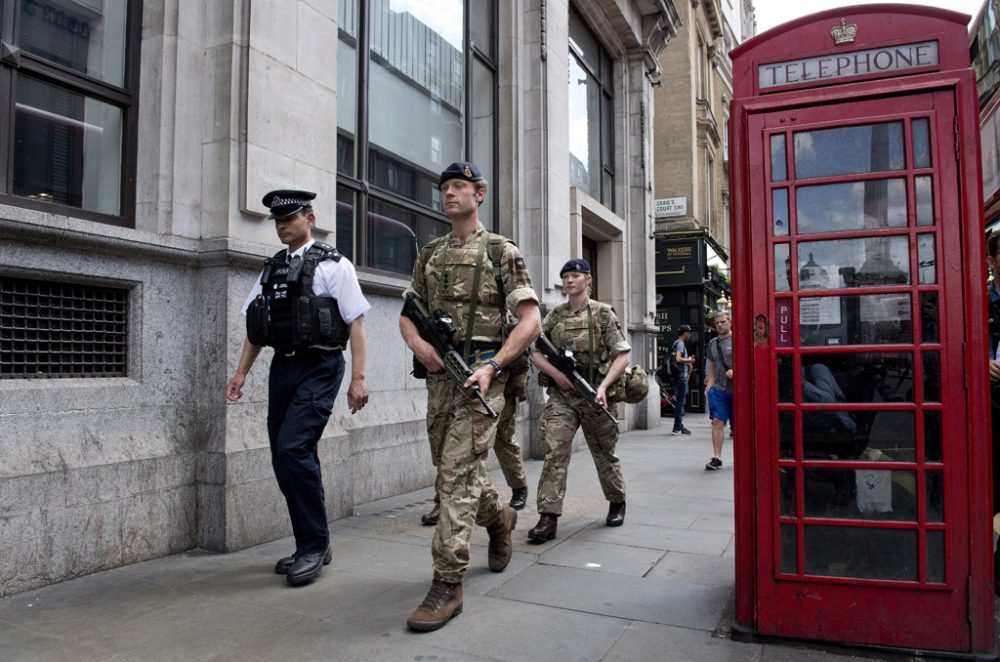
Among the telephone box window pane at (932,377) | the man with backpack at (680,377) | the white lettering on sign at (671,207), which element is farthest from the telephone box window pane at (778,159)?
the white lettering on sign at (671,207)

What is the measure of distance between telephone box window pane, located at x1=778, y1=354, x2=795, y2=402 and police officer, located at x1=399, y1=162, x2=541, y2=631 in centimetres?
118

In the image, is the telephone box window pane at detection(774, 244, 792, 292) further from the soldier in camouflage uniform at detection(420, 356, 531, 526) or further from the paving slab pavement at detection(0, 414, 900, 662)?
the paving slab pavement at detection(0, 414, 900, 662)

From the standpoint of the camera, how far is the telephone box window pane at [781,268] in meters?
3.19

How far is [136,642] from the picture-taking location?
315 cm

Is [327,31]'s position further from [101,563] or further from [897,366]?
[897,366]

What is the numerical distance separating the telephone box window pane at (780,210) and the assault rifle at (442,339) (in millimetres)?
1546

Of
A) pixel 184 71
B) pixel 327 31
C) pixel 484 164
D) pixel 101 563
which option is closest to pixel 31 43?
pixel 184 71

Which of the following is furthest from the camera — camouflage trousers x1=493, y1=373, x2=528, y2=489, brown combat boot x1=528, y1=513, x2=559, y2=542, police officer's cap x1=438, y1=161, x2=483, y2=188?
camouflage trousers x1=493, y1=373, x2=528, y2=489

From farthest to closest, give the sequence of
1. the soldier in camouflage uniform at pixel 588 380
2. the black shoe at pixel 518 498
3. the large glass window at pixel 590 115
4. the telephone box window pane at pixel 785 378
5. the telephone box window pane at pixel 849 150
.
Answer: the large glass window at pixel 590 115 < the black shoe at pixel 518 498 < the soldier in camouflage uniform at pixel 588 380 < the telephone box window pane at pixel 785 378 < the telephone box window pane at pixel 849 150

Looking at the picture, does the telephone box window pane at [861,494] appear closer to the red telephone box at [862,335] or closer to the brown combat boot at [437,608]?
the red telephone box at [862,335]

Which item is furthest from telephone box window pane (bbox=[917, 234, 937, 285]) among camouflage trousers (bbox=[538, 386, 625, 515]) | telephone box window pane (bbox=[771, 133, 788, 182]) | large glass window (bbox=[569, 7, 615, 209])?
large glass window (bbox=[569, 7, 615, 209])

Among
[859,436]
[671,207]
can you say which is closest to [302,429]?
[859,436]

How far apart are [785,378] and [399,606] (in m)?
2.14

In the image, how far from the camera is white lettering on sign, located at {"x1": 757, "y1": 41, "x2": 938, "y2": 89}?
3061mm
